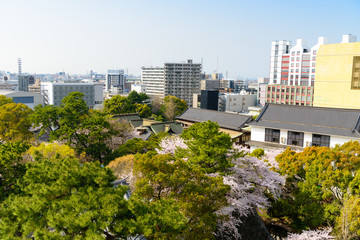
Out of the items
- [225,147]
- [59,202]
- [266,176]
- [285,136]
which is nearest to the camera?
[59,202]

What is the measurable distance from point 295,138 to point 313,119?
2246mm

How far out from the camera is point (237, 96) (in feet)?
302

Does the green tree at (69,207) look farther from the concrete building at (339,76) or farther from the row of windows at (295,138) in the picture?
the concrete building at (339,76)

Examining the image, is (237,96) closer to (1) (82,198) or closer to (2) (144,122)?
(2) (144,122)

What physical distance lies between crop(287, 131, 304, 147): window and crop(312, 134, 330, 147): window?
93cm

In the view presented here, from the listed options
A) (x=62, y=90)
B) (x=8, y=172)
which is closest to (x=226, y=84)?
(x=62, y=90)

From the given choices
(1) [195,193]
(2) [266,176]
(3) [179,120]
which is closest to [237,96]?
(3) [179,120]

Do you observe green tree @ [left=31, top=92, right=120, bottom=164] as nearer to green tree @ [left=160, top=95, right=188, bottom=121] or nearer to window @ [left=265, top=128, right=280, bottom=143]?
window @ [left=265, top=128, right=280, bottom=143]

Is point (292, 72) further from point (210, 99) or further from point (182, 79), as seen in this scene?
point (210, 99)

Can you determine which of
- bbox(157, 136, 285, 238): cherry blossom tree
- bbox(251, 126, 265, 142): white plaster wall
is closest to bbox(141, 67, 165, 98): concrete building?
bbox(251, 126, 265, 142): white plaster wall

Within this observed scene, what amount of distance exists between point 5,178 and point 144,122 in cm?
3094

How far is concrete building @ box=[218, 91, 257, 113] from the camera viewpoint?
88.4m

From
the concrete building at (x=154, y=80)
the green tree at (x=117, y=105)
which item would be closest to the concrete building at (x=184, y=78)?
the concrete building at (x=154, y=80)

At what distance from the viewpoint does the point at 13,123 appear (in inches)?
1164
